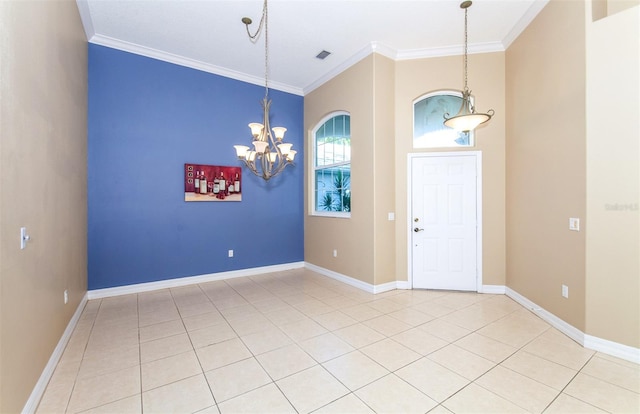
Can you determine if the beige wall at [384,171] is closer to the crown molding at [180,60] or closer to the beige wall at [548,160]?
the beige wall at [548,160]

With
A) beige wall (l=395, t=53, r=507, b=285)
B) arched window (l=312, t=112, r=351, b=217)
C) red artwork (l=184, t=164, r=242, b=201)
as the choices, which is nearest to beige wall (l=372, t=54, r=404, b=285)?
beige wall (l=395, t=53, r=507, b=285)

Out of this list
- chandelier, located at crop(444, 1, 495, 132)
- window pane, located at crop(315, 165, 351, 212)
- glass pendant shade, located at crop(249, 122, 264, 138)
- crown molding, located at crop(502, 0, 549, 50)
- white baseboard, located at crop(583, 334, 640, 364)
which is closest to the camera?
white baseboard, located at crop(583, 334, 640, 364)

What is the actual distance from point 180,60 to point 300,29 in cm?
209

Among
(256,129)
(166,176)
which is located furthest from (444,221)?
(166,176)

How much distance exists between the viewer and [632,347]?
7.55 feet

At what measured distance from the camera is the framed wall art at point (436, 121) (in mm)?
4117

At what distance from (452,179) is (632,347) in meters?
2.48

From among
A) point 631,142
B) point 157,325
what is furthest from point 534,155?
point 157,325

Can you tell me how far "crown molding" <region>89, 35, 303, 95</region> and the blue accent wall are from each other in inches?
2.8

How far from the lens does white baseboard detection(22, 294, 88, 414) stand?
67.7 inches

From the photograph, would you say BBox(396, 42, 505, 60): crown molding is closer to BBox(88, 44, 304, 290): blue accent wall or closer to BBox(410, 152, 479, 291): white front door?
BBox(410, 152, 479, 291): white front door

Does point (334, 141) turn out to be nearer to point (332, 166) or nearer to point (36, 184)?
point (332, 166)

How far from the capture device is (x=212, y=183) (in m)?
4.64

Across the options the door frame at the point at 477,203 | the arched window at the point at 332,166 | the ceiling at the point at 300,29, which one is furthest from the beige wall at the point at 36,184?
the door frame at the point at 477,203
